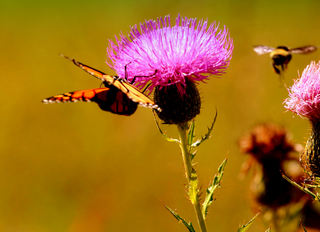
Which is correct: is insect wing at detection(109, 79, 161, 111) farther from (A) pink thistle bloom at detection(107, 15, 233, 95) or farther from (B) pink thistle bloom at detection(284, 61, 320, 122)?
(B) pink thistle bloom at detection(284, 61, 320, 122)

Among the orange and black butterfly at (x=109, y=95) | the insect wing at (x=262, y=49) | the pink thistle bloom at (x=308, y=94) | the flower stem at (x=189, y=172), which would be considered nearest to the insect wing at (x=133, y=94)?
the orange and black butterfly at (x=109, y=95)

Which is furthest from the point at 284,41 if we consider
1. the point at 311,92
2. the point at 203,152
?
the point at 311,92

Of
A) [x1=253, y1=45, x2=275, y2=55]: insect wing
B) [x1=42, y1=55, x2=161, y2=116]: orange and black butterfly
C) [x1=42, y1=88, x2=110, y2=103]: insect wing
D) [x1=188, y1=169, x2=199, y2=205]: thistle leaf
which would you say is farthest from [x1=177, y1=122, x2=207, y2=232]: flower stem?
[x1=253, y1=45, x2=275, y2=55]: insect wing

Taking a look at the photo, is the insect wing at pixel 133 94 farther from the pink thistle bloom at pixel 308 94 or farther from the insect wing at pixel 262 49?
the insect wing at pixel 262 49

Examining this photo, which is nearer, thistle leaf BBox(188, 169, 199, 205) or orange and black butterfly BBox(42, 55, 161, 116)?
thistle leaf BBox(188, 169, 199, 205)

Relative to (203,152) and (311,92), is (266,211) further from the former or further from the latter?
(203,152)
